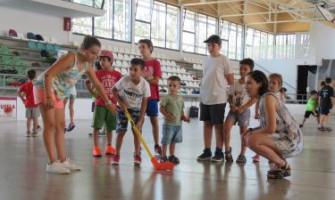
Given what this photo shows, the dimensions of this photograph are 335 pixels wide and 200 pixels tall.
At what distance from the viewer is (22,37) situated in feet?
56.1

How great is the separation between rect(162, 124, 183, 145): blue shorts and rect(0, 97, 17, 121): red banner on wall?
9.68 metres

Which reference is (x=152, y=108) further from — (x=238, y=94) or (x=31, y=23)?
(x=31, y=23)

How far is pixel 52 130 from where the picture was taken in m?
4.57

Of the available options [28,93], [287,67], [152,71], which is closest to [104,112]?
[152,71]

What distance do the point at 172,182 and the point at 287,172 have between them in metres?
1.25

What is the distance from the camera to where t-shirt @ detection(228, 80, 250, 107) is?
5704 mm

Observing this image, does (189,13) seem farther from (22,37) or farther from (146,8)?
(22,37)

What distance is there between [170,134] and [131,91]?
28.3 inches

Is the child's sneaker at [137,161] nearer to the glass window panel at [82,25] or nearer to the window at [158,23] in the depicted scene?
the glass window panel at [82,25]

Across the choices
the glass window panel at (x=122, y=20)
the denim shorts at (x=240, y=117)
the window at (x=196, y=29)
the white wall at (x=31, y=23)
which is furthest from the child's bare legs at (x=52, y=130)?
the window at (x=196, y=29)

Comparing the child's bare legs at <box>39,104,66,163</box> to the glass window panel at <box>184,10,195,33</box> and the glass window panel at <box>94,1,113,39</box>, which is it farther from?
the glass window panel at <box>184,10,195,33</box>

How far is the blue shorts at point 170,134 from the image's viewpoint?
538 cm

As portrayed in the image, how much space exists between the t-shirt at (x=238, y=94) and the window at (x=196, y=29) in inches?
878

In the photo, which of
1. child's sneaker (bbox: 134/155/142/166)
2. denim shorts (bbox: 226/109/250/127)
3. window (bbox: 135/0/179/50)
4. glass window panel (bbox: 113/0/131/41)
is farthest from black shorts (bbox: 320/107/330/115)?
window (bbox: 135/0/179/50)
